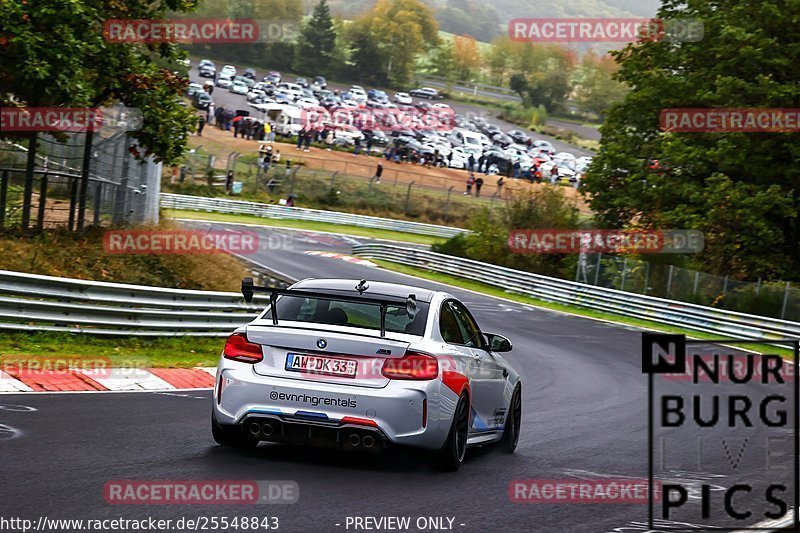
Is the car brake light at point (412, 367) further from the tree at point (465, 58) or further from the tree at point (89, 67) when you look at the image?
the tree at point (465, 58)

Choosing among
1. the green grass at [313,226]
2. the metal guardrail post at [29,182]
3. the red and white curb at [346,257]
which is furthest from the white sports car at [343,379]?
the green grass at [313,226]

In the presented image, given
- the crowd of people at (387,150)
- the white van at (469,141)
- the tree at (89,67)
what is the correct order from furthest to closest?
the white van at (469,141) < the crowd of people at (387,150) < the tree at (89,67)

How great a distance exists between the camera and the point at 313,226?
62.1m

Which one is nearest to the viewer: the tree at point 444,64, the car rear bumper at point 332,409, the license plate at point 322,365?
the car rear bumper at point 332,409

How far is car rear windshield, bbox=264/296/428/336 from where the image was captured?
897 cm

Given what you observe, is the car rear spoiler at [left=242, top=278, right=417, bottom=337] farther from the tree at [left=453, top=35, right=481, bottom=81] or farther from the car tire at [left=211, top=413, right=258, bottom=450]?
the tree at [left=453, top=35, right=481, bottom=81]

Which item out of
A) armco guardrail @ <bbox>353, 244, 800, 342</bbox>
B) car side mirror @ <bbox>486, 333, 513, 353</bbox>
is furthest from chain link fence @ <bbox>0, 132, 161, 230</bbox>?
armco guardrail @ <bbox>353, 244, 800, 342</bbox>

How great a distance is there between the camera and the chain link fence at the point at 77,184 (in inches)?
769

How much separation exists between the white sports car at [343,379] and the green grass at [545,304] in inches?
708

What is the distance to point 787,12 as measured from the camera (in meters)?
36.7

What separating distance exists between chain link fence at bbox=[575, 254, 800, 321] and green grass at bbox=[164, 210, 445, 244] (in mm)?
20368

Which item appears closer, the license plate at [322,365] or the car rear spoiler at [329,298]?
the license plate at [322,365]

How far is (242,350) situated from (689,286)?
2756 centimetres

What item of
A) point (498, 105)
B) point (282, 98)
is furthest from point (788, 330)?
point (498, 105)
